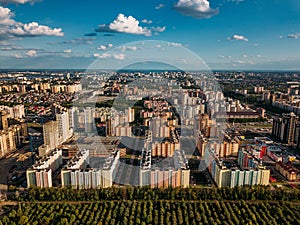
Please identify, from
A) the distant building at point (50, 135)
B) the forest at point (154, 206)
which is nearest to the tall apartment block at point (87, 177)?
the forest at point (154, 206)

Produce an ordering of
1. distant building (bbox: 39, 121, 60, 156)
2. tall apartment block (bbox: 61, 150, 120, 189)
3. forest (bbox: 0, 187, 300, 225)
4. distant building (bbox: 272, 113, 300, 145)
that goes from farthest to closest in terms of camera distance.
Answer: distant building (bbox: 272, 113, 300, 145) → distant building (bbox: 39, 121, 60, 156) → tall apartment block (bbox: 61, 150, 120, 189) → forest (bbox: 0, 187, 300, 225)

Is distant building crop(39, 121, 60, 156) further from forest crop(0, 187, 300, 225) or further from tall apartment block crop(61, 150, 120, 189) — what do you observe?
forest crop(0, 187, 300, 225)

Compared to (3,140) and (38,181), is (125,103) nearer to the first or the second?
(3,140)

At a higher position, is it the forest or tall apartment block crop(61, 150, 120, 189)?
tall apartment block crop(61, 150, 120, 189)

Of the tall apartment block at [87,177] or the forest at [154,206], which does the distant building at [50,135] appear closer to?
the tall apartment block at [87,177]

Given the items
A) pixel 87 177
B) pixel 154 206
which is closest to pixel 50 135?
pixel 87 177

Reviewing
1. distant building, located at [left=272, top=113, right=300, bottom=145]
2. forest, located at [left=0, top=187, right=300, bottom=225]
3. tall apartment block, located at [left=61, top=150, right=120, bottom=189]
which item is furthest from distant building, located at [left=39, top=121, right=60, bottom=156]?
distant building, located at [left=272, top=113, right=300, bottom=145]

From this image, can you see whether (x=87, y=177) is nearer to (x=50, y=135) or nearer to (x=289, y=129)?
(x=50, y=135)

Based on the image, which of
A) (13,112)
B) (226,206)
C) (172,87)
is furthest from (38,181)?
(172,87)

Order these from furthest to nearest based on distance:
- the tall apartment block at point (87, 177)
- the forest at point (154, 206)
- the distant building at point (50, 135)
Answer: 1. the distant building at point (50, 135)
2. the tall apartment block at point (87, 177)
3. the forest at point (154, 206)

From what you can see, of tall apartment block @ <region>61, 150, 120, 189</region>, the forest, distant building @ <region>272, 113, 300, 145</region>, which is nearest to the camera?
the forest

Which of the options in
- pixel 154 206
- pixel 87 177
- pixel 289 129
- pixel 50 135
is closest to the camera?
pixel 154 206
